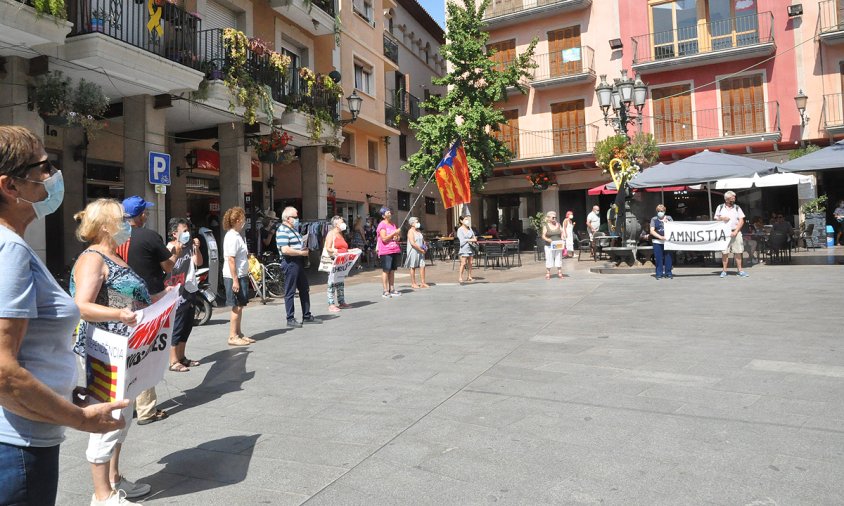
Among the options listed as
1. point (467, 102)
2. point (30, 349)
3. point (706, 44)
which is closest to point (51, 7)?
point (30, 349)

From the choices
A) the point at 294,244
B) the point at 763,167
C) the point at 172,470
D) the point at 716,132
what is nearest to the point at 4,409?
the point at 172,470

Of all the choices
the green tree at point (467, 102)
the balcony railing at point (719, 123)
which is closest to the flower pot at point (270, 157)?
the green tree at point (467, 102)

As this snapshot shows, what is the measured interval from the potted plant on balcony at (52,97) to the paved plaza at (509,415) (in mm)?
4756

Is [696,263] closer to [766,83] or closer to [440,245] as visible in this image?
[440,245]

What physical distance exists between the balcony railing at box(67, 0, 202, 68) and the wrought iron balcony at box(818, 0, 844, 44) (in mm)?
23510

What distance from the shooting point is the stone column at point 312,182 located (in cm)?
1906

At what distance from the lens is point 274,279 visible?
13.4 m

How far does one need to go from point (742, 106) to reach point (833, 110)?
3245mm

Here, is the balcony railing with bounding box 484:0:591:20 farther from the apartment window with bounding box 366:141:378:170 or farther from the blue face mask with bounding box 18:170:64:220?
the blue face mask with bounding box 18:170:64:220

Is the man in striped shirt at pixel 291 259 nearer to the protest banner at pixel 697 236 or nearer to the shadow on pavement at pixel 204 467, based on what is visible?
the shadow on pavement at pixel 204 467

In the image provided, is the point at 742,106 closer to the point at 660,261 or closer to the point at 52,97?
the point at 660,261

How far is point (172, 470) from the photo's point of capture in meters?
3.73

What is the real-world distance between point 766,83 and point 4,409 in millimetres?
29136

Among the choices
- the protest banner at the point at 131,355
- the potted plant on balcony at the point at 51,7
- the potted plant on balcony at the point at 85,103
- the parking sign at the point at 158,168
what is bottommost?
the protest banner at the point at 131,355
